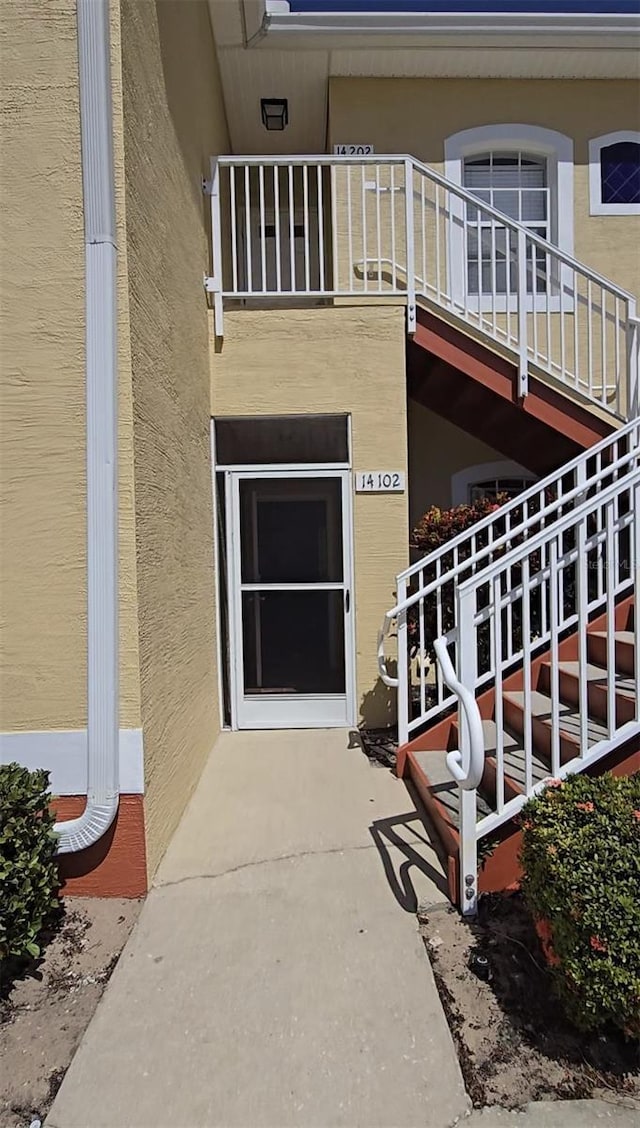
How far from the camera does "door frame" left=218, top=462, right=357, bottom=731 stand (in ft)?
17.5

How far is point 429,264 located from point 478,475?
7.32ft

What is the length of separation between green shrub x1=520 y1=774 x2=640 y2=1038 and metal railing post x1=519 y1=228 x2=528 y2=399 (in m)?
3.63

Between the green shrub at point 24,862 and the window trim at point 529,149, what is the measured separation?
592 centimetres

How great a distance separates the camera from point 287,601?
18.1 ft

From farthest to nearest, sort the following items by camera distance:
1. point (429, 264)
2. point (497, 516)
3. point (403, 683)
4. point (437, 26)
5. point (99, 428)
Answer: point (429, 264) → point (437, 26) → point (497, 516) → point (403, 683) → point (99, 428)

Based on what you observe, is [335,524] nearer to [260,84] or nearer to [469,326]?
[469,326]

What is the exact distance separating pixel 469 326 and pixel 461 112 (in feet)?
9.60

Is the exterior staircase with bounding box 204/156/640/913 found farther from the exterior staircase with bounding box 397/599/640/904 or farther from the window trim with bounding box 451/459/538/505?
the window trim with bounding box 451/459/538/505

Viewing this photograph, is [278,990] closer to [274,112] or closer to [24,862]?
[24,862]

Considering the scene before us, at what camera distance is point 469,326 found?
527 centimetres

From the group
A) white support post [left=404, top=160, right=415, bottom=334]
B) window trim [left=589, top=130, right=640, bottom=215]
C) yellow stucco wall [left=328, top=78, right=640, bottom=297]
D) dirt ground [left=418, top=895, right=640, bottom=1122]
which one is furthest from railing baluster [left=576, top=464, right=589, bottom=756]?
window trim [left=589, top=130, right=640, bottom=215]

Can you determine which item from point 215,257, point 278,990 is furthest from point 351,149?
point 278,990

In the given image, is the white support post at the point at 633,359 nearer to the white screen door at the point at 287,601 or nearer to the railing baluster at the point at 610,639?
the white screen door at the point at 287,601

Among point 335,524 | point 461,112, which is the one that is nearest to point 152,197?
point 335,524
